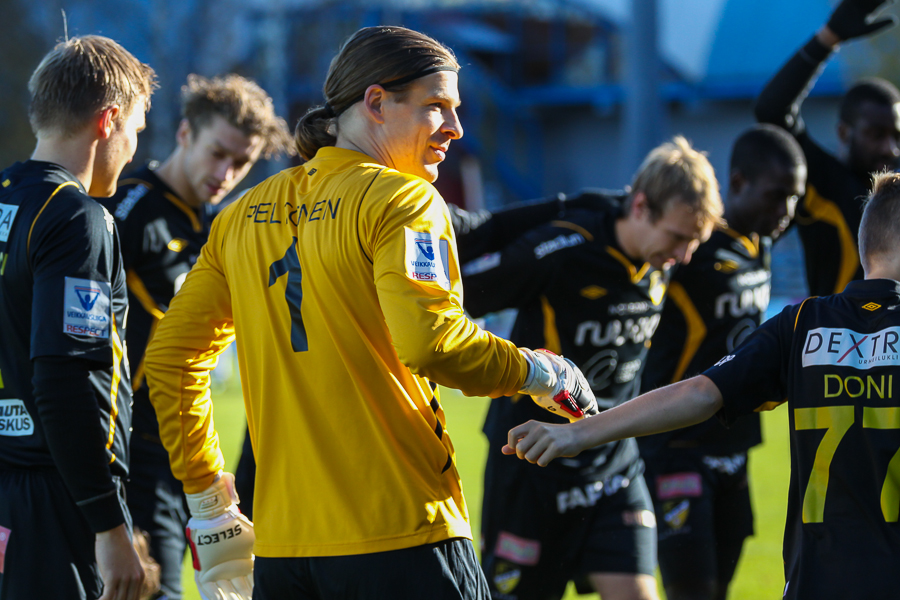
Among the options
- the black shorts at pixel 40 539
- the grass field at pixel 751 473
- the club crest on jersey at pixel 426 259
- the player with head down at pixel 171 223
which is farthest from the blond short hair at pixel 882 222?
the grass field at pixel 751 473

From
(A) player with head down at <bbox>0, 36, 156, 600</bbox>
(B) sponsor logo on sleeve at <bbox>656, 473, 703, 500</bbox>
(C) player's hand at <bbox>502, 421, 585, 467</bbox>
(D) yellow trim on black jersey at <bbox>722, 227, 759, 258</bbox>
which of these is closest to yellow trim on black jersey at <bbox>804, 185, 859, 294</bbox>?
(D) yellow trim on black jersey at <bbox>722, 227, 759, 258</bbox>

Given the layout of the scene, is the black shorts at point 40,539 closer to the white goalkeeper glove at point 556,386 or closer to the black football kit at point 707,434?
the white goalkeeper glove at point 556,386

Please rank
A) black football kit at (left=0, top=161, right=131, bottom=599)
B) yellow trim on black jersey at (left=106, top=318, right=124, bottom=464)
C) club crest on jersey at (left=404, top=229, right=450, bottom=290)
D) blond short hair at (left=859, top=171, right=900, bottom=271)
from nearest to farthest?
club crest on jersey at (left=404, top=229, right=450, bottom=290) → blond short hair at (left=859, top=171, right=900, bottom=271) → black football kit at (left=0, top=161, right=131, bottom=599) → yellow trim on black jersey at (left=106, top=318, right=124, bottom=464)

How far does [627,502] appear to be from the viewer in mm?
3779

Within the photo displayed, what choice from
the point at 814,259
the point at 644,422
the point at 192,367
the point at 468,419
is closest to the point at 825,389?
the point at 644,422

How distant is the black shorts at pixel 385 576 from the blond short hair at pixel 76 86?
1415 millimetres

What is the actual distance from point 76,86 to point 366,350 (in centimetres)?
127

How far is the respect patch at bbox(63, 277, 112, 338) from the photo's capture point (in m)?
2.41

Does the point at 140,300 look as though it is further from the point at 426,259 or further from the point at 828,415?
the point at 828,415

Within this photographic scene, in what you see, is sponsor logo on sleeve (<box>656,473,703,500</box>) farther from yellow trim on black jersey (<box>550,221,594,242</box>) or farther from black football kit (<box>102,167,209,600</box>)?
black football kit (<box>102,167,209,600</box>)

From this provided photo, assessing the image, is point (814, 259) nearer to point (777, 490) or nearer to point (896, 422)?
point (896, 422)

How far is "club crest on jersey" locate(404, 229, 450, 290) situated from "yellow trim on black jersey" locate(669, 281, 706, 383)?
2.53 meters

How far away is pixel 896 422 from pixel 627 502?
69.6 inches

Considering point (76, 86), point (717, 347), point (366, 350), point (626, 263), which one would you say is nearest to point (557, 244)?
point (626, 263)
